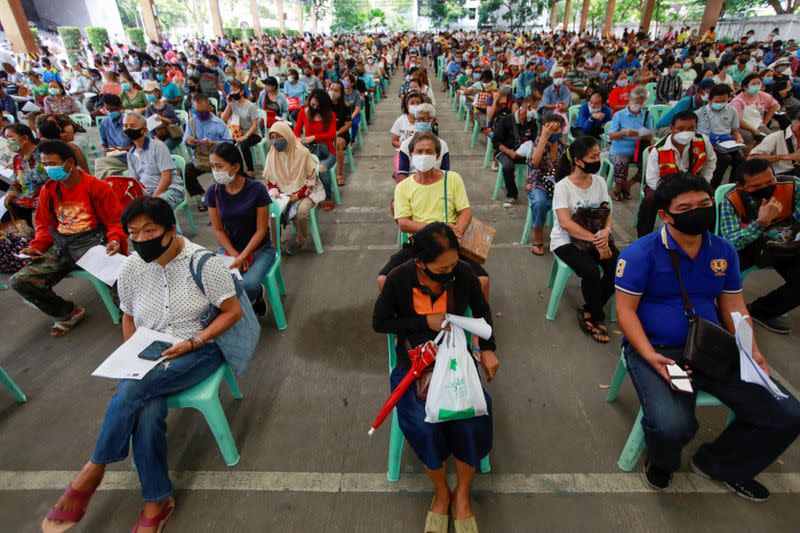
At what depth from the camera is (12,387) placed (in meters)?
2.71

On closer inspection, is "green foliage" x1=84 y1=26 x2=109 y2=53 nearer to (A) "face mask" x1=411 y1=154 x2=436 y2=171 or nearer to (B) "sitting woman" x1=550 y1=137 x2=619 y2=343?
(A) "face mask" x1=411 y1=154 x2=436 y2=171

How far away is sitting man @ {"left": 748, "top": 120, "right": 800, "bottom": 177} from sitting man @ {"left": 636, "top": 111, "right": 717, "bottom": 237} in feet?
2.27

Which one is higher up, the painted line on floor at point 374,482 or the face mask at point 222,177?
the face mask at point 222,177

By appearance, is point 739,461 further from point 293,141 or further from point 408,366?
point 293,141

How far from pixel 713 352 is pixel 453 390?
1270 millimetres

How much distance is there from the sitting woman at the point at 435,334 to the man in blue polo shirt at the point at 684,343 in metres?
0.78

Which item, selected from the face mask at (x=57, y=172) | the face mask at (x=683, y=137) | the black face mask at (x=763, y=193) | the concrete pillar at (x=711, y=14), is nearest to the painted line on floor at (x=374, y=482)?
the black face mask at (x=763, y=193)

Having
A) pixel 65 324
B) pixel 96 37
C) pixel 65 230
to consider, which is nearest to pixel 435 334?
pixel 65 230

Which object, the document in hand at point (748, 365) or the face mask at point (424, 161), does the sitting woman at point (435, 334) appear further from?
the face mask at point (424, 161)

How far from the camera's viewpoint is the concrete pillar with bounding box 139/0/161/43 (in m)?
22.2

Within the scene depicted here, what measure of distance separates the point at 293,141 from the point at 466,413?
12.0 feet

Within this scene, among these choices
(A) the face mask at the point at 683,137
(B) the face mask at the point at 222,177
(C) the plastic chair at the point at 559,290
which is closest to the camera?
(B) the face mask at the point at 222,177

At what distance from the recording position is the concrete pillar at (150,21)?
22219 mm

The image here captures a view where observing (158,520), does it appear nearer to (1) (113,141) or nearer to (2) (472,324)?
(2) (472,324)
